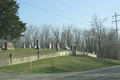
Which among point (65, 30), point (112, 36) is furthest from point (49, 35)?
point (112, 36)

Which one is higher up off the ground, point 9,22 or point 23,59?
point 9,22

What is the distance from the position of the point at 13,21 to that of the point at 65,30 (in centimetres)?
4004

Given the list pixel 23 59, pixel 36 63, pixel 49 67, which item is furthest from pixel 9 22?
pixel 49 67

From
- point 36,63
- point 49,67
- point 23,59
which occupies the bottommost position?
point 49,67

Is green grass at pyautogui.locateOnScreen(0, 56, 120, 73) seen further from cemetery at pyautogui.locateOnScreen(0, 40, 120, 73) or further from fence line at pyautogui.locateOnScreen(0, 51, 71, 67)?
fence line at pyautogui.locateOnScreen(0, 51, 71, 67)

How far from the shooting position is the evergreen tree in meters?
33.9

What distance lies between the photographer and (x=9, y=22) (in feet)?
111

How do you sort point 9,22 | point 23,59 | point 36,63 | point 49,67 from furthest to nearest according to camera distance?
point 9,22 < point 23,59 < point 36,63 < point 49,67

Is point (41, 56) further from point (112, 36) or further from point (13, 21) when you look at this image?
point (112, 36)

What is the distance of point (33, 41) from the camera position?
70562mm

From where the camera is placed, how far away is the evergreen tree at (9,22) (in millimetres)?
33862

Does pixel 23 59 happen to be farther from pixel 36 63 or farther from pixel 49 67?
pixel 49 67

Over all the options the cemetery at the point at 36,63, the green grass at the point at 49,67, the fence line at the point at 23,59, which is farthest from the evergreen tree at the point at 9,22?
the green grass at the point at 49,67

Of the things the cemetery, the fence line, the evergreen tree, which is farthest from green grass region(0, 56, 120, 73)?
the evergreen tree
